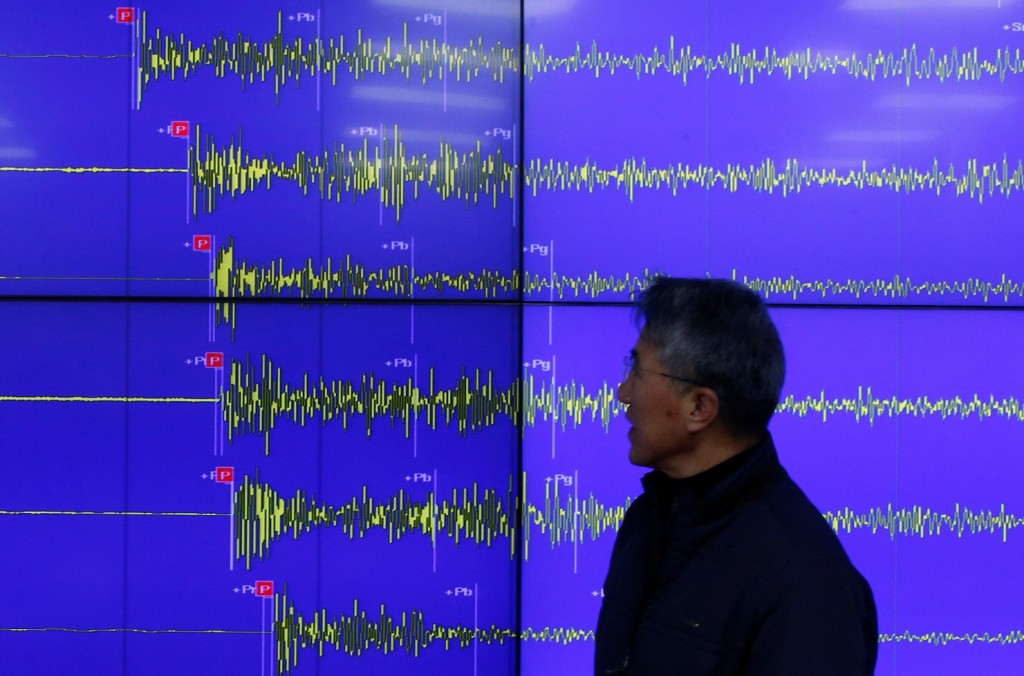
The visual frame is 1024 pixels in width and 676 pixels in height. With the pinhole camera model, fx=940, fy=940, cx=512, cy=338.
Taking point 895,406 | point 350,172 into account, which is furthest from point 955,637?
point 350,172

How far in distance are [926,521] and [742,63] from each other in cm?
116

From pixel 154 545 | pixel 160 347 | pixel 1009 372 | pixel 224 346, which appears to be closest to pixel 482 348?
pixel 224 346

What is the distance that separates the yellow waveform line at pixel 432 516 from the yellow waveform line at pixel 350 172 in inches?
26.1

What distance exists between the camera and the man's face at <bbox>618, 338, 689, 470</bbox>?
45.0 inches

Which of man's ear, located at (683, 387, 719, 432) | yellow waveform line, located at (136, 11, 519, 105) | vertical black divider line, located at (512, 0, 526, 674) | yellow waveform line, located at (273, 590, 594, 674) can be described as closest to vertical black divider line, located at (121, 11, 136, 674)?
yellow waveform line, located at (136, 11, 519, 105)

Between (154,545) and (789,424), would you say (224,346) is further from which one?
(789,424)

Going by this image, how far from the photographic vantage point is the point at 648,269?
85.9 inches

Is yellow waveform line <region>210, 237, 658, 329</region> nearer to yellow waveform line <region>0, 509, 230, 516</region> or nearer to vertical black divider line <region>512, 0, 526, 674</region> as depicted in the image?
vertical black divider line <region>512, 0, 526, 674</region>

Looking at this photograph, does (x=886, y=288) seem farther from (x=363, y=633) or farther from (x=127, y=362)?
(x=127, y=362)

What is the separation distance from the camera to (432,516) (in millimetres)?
2182

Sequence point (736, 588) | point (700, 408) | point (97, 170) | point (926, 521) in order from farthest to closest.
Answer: point (926, 521) → point (97, 170) → point (700, 408) → point (736, 588)

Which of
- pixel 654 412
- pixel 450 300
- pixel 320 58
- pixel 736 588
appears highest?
pixel 320 58

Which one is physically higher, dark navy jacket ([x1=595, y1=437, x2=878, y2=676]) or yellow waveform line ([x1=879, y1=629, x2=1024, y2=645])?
dark navy jacket ([x1=595, y1=437, x2=878, y2=676])

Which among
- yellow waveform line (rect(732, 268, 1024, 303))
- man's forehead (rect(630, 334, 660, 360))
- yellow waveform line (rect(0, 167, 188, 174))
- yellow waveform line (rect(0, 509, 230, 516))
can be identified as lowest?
yellow waveform line (rect(0, 509, 230, 516))
